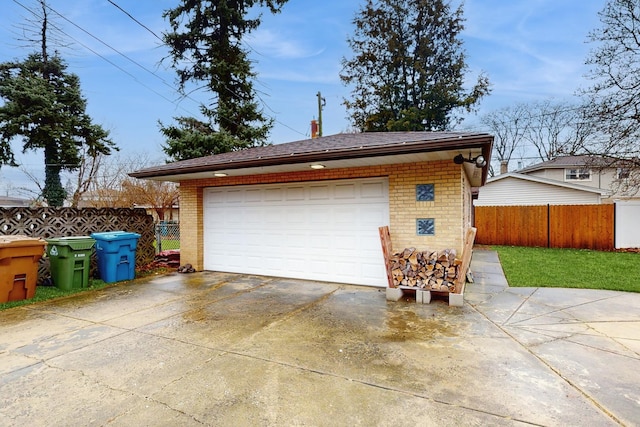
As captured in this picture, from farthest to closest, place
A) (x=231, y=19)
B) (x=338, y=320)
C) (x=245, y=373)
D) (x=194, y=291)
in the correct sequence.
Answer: (x=231, y=19)
(x=194, y=291)
(x=338, y=320)
(x=245, y=373)

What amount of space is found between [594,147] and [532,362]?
13.2m

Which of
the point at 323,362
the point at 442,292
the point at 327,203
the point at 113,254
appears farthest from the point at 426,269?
the point at 113,254

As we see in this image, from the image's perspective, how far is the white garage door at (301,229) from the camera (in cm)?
658

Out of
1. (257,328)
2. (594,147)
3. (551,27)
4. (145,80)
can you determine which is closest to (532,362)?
(257,328)

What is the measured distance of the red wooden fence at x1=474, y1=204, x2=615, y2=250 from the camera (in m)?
12.2

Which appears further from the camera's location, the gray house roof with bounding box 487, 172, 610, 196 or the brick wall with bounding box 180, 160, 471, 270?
the gray house roof with bounding box 487, 172, 610, 196

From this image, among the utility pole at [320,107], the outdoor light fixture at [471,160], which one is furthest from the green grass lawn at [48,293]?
the utility pole at [320,107]

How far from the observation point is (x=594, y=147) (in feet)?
41.2

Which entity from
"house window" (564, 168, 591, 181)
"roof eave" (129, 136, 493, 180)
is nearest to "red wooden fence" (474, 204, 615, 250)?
"roof eave" (129, 136, 493, 180)

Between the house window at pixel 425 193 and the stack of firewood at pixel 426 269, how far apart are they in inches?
36.3

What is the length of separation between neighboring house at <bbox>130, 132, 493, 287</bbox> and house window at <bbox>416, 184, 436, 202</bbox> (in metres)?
0.02

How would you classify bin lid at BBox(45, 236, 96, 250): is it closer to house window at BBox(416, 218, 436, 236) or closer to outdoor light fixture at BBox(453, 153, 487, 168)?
house window at BBox(416, 218, 436, 236)

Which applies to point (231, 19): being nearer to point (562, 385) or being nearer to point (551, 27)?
point (551, 27)

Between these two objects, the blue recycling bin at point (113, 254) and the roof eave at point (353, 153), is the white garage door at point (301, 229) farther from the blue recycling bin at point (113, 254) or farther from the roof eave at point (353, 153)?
the blue recycling bin at point (113, 254)
